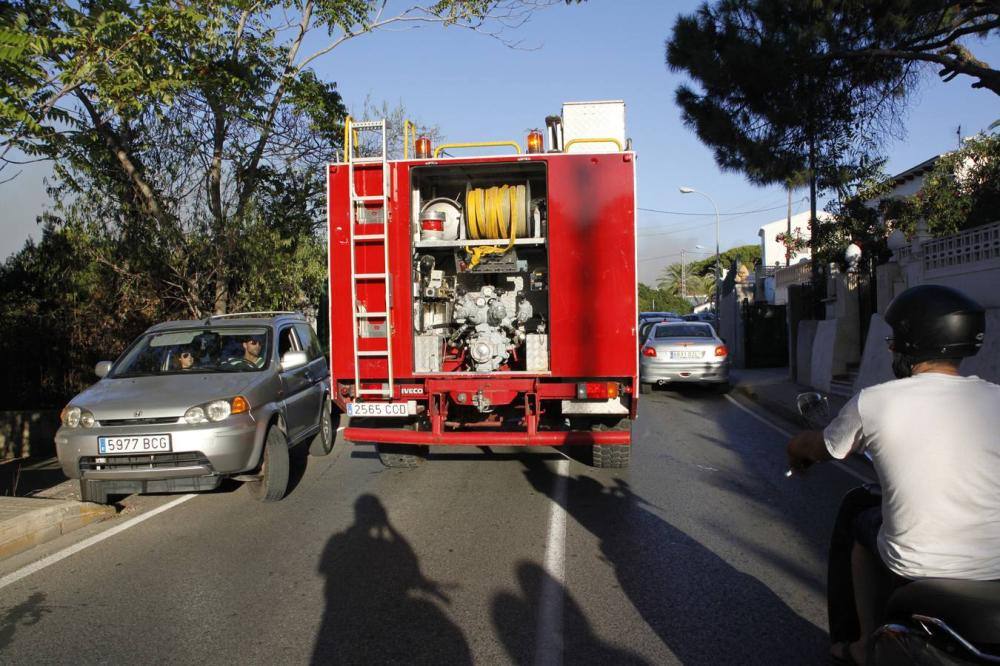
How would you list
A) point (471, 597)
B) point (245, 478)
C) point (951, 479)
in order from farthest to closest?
point (245, 478)
point (471, 597)
point (951, 479)

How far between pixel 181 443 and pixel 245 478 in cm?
83

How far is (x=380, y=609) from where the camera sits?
4465 millimetres

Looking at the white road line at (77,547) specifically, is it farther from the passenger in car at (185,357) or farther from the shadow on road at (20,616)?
the passenger in car at (185,357)

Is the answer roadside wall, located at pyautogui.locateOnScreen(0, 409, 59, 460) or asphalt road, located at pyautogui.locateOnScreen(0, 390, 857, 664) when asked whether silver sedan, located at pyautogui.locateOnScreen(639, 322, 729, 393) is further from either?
roadside wall, located at pyautogui.locateOnScreen(0, 409, 59, 460)

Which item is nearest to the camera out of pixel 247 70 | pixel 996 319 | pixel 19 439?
pixel 996 319

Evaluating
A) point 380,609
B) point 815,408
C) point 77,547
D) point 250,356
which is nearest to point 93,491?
point 77,547

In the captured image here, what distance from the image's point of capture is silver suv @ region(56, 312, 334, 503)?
647 centimetres

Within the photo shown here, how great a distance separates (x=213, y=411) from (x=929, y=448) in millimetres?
5672

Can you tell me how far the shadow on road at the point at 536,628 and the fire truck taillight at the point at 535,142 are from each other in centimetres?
402

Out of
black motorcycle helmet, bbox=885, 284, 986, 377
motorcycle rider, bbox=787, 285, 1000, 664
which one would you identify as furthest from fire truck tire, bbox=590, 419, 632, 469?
black motorcycle helmet, bbox=885, 284, 986, 377

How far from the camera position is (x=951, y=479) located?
235 centimetres

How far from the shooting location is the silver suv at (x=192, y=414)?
6.47 m

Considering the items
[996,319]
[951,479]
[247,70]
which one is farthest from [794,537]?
[247,70]

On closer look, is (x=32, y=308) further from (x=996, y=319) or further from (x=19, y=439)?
(x=996, y=319)
